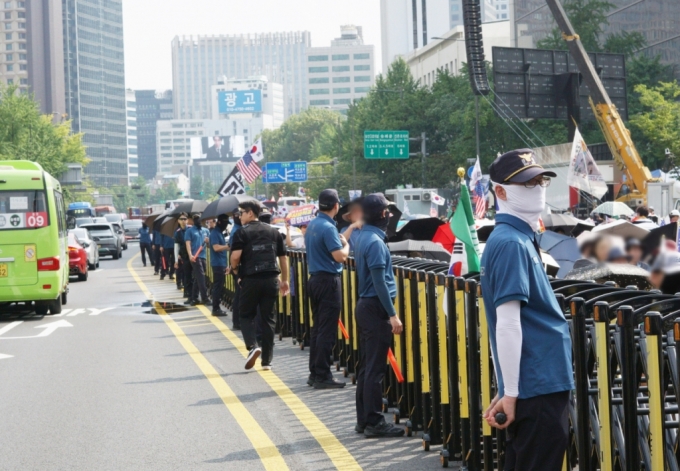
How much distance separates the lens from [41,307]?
22062mm

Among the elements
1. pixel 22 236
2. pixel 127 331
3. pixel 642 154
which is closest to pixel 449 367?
pixel 127 331

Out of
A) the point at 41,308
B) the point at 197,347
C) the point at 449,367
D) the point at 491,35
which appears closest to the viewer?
the point at 449,367

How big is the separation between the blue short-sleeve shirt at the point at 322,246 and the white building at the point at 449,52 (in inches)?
3786

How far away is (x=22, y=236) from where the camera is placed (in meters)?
20.1

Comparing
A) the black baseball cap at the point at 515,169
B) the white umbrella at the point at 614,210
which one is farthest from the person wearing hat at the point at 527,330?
the white umbrella at the point at 614,210

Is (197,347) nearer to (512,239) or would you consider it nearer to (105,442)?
(105,442)

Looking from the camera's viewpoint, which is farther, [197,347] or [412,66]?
[412,66]

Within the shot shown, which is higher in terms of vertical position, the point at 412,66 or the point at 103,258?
the point at 412,66

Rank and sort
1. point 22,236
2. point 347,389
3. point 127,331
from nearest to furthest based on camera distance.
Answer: point 347,389 → point 127,331 → point 22,236

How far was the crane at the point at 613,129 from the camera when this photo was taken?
37281mm

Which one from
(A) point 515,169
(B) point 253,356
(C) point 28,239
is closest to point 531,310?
(A) point 515,169

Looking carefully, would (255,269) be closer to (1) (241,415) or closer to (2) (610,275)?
(1) (241,415)

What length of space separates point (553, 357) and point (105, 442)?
188 inches

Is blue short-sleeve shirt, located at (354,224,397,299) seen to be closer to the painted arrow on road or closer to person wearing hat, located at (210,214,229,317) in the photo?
the painted arrow on road
